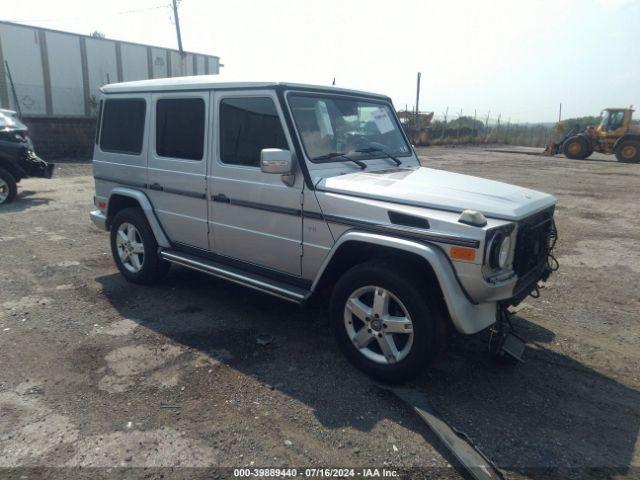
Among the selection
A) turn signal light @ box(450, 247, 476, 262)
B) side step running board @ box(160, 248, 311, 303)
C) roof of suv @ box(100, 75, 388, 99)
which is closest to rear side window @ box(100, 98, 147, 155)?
roof of suv @ box(100, 75, 388, 99)

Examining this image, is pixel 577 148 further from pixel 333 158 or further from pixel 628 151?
pixel 333 158

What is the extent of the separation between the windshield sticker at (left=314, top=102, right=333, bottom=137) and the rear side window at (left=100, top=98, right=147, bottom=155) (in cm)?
210

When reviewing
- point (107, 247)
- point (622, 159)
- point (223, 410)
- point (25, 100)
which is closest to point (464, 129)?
point (622, 159)

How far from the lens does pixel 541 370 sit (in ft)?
12.5

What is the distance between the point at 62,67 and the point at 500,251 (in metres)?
28.9

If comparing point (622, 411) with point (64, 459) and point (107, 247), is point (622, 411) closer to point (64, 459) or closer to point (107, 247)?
point (64, 459)

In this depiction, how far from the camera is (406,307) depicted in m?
3.31

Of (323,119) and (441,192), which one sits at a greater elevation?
(323,119)

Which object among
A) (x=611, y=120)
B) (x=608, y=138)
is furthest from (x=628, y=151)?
(x=611, y=120)

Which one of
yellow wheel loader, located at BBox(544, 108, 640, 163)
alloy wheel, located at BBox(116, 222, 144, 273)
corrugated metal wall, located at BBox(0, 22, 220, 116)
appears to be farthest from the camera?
yellow wheel loader, located at BBox(544, 108, 640, 163)

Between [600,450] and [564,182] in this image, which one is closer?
[600,450]

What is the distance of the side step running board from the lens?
3.93 meters

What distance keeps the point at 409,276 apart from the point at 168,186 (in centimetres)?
279

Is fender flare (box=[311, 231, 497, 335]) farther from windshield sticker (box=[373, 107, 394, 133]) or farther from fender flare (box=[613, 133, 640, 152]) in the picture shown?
fender flare (box=[613, 133, 640, 152])
